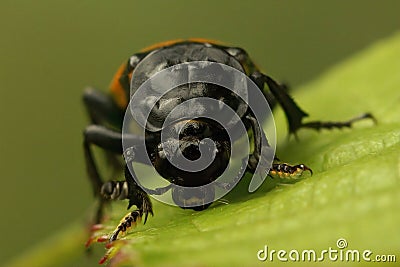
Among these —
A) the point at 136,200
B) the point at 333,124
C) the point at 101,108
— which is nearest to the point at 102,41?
the point at 101,108

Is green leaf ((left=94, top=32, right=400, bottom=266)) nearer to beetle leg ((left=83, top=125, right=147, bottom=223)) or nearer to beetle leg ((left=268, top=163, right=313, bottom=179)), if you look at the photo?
beetle leg ((left=268, top=163, right=313, bottom=179))

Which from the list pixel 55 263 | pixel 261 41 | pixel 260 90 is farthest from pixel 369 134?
pixel 261 41

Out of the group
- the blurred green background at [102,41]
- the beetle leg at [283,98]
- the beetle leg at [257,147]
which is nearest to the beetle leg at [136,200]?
the beetle leg at [257,147]

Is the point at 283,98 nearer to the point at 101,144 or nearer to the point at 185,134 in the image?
the point at 185,134

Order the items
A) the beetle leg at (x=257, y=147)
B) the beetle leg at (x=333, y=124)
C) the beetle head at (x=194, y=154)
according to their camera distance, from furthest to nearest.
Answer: the beetle leg at (x=333, y=124) < the beetle leg at (x=257, y=147) < the beetle head at (x=194, y=154)

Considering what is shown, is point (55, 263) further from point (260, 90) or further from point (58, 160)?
point (58, 160)

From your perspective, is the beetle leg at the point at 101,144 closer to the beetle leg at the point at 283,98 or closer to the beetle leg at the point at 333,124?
the beetle leg at the point at 283,98

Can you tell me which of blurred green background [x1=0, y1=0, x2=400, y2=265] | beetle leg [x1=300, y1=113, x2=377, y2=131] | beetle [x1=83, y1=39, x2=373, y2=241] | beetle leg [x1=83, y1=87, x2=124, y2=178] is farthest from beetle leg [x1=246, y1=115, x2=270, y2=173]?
blurred green background [x1=0, y1=0, x2=400, y2=265]
